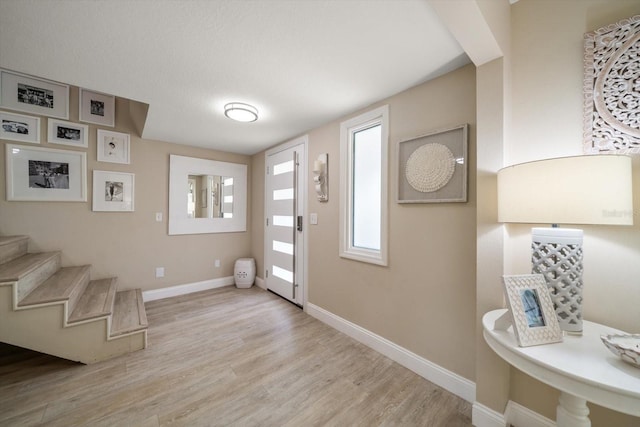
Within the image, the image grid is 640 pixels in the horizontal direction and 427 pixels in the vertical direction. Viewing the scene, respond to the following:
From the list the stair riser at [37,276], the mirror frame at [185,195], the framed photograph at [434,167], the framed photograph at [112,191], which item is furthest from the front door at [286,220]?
the stair riser at [37,276]

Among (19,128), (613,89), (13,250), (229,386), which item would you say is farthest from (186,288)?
(613,89)

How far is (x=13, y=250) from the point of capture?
7.17ft

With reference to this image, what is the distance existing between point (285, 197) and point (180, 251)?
180 centimetres

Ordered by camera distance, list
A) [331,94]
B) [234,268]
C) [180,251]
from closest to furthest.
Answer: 1. [331,94]
2. [180,251]
3. [234,268]

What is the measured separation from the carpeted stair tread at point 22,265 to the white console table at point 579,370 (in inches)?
124

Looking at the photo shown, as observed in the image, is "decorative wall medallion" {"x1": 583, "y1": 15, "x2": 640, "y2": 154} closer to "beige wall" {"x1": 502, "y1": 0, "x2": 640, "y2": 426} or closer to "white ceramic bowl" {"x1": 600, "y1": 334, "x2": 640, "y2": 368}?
"beige wall" {"x1": 502, "y1": 0, "x2": 640, "y2": 426}

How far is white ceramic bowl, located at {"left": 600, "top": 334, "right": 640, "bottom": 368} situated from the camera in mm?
796

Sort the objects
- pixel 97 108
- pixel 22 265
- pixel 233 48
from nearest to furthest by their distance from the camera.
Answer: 1. pixel 233 48
2. pixel 22 265
3. pixel 97 108

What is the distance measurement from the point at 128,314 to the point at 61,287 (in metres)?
0.60

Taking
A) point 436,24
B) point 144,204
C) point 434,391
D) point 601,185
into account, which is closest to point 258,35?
point 436,24

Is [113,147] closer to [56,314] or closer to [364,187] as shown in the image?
[56,314]

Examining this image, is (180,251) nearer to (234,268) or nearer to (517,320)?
(234,268)

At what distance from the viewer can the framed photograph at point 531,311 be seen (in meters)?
0.97

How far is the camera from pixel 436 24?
126 centimetres
